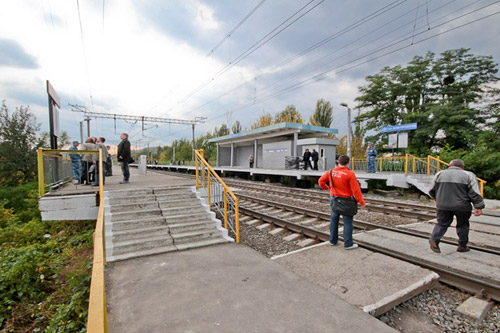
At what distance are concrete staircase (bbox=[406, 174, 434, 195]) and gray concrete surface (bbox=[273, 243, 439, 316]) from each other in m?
9.20

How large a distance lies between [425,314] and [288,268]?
69.8 inches

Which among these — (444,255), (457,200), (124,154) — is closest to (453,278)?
(444,255)

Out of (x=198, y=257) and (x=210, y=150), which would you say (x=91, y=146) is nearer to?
(x=198, y=257)

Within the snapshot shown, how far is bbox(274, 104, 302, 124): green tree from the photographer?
156 ft

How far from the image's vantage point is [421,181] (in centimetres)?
1233

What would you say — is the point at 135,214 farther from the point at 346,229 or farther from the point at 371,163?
the point at 371,163

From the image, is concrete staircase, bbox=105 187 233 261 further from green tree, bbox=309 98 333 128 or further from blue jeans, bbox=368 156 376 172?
green tree, bbox=309 98 333 128

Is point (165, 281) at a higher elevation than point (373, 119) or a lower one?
lower

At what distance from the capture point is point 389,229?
6.10 metres

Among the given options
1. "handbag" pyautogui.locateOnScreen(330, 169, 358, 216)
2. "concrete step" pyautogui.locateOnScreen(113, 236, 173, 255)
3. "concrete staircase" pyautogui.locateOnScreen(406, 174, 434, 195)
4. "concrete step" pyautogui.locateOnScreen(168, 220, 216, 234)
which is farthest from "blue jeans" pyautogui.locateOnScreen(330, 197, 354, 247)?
"concrete staircase" pyautogui.locateOnScreen(406, 174, 434, 195)

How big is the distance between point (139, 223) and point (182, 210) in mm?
997

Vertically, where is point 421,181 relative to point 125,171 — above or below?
below

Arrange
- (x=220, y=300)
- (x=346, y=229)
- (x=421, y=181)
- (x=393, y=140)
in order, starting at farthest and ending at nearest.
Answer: (x=393, y=140) → (x=421, y=181) → (x=346, y=229) → (x=220, y=300)

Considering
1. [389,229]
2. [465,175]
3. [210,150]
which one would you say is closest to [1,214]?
[389,229]
